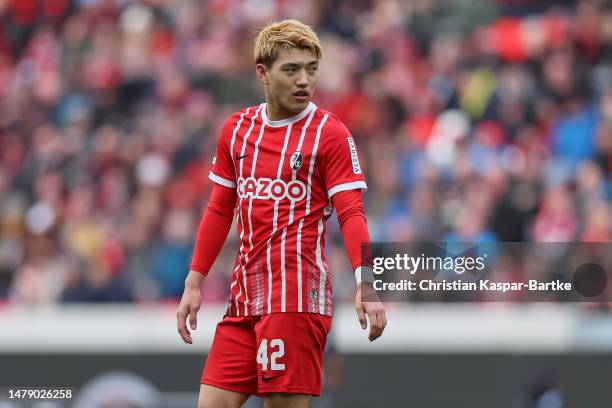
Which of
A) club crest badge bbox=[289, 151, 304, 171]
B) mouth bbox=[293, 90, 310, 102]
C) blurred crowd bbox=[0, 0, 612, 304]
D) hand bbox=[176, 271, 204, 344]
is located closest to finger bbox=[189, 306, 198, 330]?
hand bbox=[176, 271, 204, 344]

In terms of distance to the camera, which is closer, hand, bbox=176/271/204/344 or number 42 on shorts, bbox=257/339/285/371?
number 42 on shorts, bbox=257/339/285/371

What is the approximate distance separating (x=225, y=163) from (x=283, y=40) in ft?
2.07

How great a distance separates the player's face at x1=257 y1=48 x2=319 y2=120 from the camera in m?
5.39

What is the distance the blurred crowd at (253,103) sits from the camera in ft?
34.3

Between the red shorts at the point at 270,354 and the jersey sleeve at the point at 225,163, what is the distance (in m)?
0.62

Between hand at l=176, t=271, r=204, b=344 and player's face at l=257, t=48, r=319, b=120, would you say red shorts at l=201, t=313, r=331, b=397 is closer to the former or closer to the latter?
hand at l=176, t=271, r=204, b=344

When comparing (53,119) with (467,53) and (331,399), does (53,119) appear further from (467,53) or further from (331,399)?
(331,399)

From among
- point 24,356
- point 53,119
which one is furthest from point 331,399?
point 53,119

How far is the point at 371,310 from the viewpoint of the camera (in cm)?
507

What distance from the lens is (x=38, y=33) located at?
15461mm

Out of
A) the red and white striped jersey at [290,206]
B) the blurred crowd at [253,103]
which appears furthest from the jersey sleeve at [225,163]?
the blurred crowd at [253,103]

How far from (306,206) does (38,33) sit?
1073 cm

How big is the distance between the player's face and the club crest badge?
0.20m

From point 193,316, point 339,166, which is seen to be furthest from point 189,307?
point 339,166
